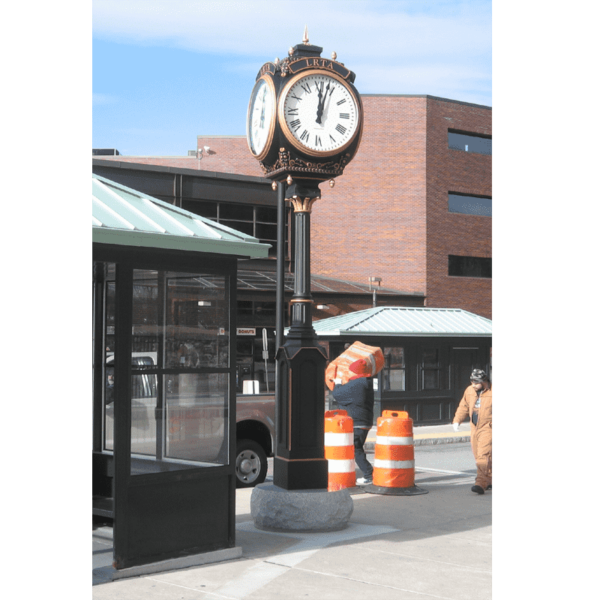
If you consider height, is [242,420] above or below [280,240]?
below

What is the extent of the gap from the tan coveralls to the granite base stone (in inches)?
124

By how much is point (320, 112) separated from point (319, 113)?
0.05 ft

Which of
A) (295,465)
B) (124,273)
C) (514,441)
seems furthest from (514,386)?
(295,465)

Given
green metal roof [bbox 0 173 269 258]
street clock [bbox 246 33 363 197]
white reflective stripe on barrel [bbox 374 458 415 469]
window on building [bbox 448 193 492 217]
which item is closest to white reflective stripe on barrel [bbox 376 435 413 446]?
white reflective stripe on barrel [bbox 374 458 415 469]

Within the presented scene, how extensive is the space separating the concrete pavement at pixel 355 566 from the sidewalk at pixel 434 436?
9360 mm

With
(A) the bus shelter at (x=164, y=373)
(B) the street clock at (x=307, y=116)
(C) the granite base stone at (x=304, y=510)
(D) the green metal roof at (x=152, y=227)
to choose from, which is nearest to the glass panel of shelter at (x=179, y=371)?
(A) the bus shelter at (x=164, y=373)

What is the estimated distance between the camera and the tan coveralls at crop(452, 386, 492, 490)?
10914 mm

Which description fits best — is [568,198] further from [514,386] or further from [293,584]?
[293,584]

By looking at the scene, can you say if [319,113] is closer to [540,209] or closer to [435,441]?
[540,209]

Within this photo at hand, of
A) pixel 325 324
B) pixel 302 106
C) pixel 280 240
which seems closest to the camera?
pixel 302 106

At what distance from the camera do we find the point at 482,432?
1110cm

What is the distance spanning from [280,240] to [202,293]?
2.13m

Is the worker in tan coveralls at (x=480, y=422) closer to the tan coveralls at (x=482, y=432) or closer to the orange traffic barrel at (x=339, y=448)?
the tan coveralls at (x=482, y=432)

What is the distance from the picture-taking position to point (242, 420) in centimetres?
1154
